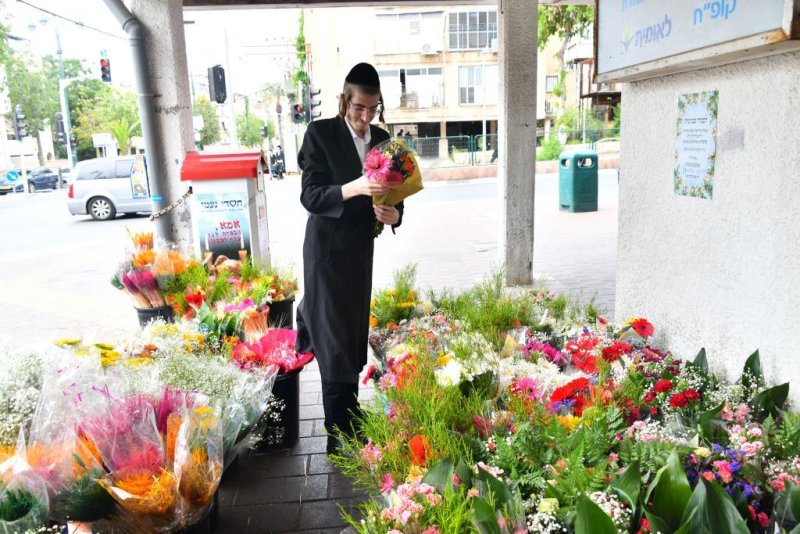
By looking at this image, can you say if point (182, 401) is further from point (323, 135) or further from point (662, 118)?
point (662, 118)

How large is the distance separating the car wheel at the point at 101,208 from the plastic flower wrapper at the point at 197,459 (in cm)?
1673

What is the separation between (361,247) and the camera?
333 centimetres

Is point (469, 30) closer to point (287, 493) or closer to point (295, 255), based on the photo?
point (295, 255)

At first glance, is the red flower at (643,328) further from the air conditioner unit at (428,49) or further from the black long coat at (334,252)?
the air conditioner unit at (428,49)

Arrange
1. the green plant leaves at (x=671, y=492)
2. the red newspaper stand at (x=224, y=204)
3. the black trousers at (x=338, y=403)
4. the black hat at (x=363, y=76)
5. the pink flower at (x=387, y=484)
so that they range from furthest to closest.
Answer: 1. the red newspaper stand at (x=224, y=204)
2. the black trousers at (x=338, y=403)
3. the black hat at (x=363, y=76)
4. the pink flower at (x=387, y=484)
5. the green plant leaves at (x=671, y=492)

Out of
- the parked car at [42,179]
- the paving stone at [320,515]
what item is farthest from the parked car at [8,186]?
the paving stone at [320,515]

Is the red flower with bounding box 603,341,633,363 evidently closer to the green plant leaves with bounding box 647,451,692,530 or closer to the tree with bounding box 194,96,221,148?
the green plant leaves with bounding box 647,451,692,530

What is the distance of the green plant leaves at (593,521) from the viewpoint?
147 cm

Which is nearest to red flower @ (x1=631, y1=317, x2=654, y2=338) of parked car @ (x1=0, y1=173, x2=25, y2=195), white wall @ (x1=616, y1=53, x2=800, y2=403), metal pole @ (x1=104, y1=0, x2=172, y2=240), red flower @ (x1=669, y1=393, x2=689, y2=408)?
white wall @ (x1=616, y1=53, x2=800, y2=403)

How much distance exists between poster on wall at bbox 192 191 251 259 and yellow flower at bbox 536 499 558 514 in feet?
13.9

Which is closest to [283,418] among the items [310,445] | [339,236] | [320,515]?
[310,445]

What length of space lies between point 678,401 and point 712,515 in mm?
829

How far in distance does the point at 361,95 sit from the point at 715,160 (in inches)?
65.0

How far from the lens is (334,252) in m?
3.26
